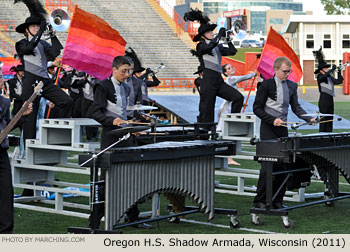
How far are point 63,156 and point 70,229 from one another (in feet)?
8.26

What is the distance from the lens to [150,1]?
41188 mm

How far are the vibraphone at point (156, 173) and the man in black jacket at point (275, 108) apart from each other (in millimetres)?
610

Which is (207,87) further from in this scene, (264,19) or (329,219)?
(264,19)

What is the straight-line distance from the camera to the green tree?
239 ft

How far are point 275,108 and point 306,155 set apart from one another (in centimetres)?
56

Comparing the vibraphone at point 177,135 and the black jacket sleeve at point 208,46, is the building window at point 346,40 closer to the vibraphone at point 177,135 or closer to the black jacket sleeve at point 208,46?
the black jacket sleeve at point 208,46

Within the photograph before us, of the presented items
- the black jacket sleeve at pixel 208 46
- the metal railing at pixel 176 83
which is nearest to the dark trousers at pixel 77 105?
the black jacket sleeve at pixel 208 46

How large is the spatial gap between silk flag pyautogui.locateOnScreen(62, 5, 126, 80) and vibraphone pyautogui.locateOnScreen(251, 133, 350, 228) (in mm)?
3108

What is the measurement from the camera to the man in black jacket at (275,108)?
756 cm

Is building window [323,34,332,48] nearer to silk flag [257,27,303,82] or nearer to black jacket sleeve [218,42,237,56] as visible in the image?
silk flag [257,27,303,82]

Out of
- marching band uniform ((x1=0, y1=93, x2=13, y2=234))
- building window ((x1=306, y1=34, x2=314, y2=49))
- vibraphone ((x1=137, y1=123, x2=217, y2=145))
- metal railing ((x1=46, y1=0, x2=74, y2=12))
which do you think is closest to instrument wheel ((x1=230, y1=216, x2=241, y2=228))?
vibraphone ((x1=137, y1=123, x2=217, y2=145))

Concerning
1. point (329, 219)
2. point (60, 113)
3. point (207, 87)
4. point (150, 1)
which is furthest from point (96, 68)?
point (150, 1)

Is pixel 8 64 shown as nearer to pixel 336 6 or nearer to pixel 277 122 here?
pixel 277 122

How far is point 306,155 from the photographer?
772 cm
